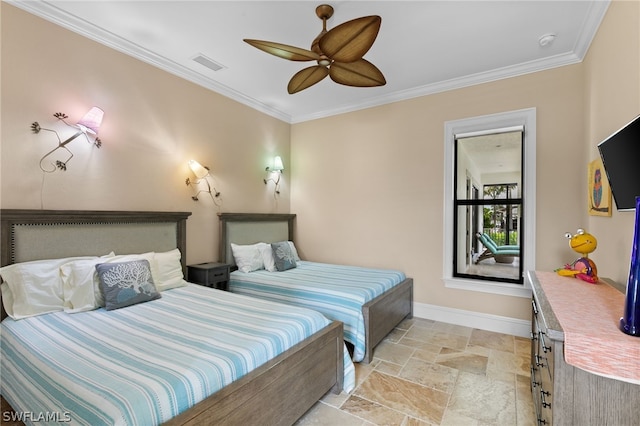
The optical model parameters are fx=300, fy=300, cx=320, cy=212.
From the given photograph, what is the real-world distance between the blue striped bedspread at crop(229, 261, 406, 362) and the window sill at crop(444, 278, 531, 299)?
0.60m

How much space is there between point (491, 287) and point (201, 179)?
3.63 meters

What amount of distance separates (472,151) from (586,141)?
1.09m

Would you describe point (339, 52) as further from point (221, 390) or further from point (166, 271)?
point (166, 271)

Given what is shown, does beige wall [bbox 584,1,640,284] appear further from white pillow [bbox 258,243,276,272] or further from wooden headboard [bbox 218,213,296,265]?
wooden headboard [bbox 218,213,296,265]

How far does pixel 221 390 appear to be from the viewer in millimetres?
1383

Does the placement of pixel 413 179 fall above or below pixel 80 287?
above

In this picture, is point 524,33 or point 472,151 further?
point 472,151

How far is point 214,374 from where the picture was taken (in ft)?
4.58

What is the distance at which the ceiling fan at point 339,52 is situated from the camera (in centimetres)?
186

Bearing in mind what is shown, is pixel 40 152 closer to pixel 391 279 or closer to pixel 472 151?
pixel 391 279

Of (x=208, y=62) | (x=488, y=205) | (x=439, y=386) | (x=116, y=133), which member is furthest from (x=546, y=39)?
(x=116, y=133)

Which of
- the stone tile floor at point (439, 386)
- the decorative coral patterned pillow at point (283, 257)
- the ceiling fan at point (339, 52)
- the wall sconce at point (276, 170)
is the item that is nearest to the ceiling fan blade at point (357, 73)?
the ceiling fan at point (339, 52)

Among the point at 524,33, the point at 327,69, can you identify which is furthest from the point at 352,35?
the point at 524,33

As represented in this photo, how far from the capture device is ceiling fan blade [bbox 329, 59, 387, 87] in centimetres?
234
